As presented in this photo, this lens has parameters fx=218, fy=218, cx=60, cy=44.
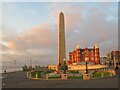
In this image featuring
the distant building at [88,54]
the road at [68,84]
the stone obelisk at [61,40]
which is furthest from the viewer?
the distant building at [88,54]

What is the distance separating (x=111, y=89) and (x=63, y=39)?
32.2 m

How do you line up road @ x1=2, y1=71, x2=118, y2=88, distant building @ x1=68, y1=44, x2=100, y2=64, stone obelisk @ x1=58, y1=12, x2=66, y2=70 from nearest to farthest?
road @ x1=2, y1=71, x2=118, y2=88
stone obelisk @ x1=58, y1=12, x2=66, y2=70
distant building @ x1=68, y1=44, x2=100, y2=64

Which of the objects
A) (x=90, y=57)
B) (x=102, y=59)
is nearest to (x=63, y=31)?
(x=90, y=57)

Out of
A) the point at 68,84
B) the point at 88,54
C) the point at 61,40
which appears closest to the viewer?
the point at 68,84

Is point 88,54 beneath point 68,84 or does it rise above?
above

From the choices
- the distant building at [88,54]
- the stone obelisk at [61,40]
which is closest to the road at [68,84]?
the stone obelisk at [61,40]

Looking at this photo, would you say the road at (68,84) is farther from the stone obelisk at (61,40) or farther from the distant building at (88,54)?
the distant building at (88,54)

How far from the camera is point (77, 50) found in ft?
400

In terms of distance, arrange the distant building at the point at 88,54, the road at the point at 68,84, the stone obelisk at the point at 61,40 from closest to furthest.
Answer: the road at the point at 68,84, the stone obelisk at the point at 61,40, the distant building at the point at 88,54

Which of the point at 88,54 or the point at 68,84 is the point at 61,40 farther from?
the point at 88,54

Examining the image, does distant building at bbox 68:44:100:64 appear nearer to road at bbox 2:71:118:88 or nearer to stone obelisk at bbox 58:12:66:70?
stone obelisk at bbox 58:12:66:70

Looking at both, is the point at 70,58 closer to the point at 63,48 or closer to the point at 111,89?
the point at 63,48

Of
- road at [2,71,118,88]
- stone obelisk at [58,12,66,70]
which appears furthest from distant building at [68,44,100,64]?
road at [2,71,118,88]

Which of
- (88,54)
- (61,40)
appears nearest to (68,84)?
(61,40)
